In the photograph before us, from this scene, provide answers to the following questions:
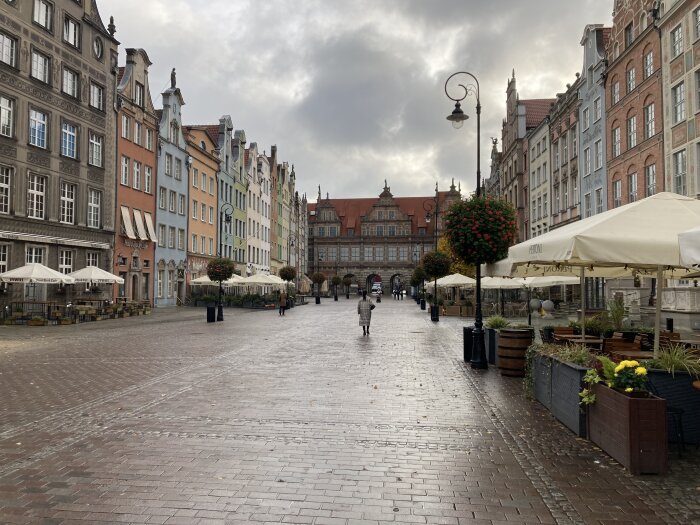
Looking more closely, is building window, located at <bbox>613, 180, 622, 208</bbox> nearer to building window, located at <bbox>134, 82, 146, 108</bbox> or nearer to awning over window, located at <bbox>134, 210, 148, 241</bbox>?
awning over window, located at <bbox>134, 210, 148, 241</bbox>

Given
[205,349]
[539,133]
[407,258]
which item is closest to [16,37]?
[205,349]

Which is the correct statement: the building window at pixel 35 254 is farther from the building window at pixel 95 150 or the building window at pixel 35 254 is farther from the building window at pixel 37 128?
the building window at pixel 95 150

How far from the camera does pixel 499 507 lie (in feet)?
15.0

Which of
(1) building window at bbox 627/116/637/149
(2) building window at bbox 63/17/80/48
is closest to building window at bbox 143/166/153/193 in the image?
(2) building window at bbox 63/17/80/48

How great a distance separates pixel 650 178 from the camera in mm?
28141

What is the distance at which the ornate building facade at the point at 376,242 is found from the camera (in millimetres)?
95812

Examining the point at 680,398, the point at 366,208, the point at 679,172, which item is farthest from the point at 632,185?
the point at 366,208

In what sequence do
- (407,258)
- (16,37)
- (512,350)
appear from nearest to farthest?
(512,350) < (16,37) < (407,258)

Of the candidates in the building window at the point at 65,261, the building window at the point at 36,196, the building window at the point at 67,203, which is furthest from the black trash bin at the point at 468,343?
the building window at the point at 67,203

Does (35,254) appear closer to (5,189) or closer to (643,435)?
(5,189)

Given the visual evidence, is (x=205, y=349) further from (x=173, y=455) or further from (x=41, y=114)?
(x=41, y=114)

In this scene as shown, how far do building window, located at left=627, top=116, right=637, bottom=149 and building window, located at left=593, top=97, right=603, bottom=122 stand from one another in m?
4.16

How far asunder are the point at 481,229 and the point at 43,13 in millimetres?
27240

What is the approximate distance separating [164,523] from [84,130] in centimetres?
3256
